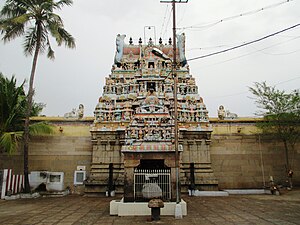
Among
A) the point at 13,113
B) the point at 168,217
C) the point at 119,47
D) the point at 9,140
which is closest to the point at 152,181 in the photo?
the point at 168,217

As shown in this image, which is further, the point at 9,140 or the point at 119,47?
the point at 119,47

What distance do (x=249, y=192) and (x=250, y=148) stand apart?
3546 mm

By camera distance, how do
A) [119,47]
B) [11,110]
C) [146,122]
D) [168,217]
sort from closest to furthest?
[168,217]
[146,122]
[11,110]
[119,47]

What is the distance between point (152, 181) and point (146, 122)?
2554 mm

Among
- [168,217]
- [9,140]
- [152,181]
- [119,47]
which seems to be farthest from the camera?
[119,47]

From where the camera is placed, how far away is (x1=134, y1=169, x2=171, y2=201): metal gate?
33.7ft

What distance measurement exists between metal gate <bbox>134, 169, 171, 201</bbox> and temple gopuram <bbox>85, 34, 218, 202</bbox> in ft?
1.66

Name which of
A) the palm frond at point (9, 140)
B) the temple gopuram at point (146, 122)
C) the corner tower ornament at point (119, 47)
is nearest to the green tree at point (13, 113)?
the palm frond at point (9, 140)

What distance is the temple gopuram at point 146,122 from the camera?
1112 cm

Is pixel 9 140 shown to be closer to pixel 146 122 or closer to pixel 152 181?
pixel 146 122

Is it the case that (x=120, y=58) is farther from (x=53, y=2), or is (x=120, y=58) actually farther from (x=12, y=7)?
(x=12, y=7)

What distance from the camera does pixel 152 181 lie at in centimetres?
1052

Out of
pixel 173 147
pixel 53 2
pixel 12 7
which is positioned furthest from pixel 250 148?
pixel 12 7

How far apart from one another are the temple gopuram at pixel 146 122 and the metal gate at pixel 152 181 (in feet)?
1.66
